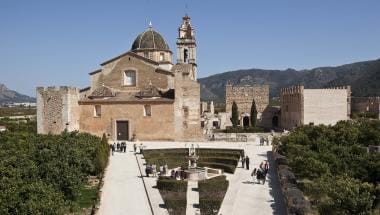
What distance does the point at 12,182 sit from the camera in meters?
15.4

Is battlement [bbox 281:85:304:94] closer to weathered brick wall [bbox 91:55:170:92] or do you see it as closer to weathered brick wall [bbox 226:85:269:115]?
weathered brick wall [bbox 226:85:269:115]

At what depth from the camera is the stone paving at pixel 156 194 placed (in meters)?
18.7

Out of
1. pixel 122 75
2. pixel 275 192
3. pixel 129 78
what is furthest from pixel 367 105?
pixel 275 192

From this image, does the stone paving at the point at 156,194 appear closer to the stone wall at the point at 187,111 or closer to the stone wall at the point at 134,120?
the stone wall at the point at 134,120

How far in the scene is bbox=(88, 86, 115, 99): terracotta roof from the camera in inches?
1697

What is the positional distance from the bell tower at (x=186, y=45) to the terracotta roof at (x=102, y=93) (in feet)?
47.0

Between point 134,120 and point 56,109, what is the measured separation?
6.91 meters

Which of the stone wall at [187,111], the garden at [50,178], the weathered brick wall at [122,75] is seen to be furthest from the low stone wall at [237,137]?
the garden at [50,178]

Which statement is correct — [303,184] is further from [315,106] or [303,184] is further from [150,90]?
[315,106]

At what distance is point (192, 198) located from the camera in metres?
20.7

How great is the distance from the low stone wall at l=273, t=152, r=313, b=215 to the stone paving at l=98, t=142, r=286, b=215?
0.60 metres

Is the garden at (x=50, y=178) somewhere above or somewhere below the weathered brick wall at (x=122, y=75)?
below

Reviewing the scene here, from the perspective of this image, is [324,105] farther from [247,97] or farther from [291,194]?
[291,194]

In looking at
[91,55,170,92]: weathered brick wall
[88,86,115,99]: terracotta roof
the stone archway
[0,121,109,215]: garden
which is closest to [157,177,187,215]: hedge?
[0,121,109,215]: garden
